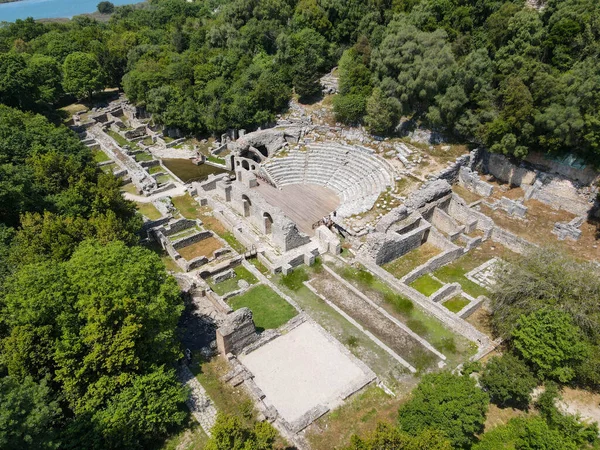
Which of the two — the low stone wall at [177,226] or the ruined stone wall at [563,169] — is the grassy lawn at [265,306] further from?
the ruined stone wall at [563,169]

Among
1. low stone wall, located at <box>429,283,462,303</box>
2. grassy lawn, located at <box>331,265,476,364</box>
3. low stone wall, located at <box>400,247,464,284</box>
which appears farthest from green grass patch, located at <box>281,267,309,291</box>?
low stone wall, located at <box>429,283,462,303</box>

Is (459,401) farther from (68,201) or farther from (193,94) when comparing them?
(193,94)

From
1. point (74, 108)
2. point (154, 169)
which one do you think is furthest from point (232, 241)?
point (74, 108)

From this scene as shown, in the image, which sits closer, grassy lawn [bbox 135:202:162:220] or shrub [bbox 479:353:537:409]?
shrub [bbox 479:353:537:409]

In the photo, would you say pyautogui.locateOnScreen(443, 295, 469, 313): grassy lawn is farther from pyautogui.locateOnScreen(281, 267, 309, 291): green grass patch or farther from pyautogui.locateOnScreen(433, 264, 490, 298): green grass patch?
pyautogui.locateOnScreen(281, 267, 309, 291): green grass patch

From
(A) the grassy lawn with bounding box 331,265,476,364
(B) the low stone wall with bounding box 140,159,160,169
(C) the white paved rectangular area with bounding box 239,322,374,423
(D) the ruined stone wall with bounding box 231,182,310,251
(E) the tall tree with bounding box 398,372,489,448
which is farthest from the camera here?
(B) the low stone wall with bounding box 140,159,160,169

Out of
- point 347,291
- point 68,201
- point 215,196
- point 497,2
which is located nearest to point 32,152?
point 68,201

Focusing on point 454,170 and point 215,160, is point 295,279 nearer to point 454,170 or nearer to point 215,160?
point 454,170

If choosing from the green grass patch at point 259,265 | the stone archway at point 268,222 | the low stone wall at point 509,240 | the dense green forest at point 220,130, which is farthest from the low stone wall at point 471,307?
the stone archway at point 268,222
